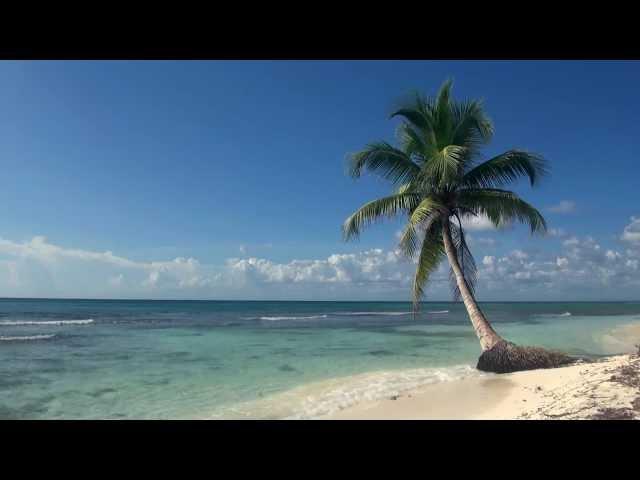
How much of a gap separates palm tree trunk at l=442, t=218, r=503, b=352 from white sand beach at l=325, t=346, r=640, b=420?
4.92ft

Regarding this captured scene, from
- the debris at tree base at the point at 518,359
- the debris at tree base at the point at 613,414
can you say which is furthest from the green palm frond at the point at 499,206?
the debris at tree base at the point at 613,414

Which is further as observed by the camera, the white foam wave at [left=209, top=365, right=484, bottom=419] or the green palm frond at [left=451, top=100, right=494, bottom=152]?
the green palm frond at [left=451, top=100, right=494, bottom=152]

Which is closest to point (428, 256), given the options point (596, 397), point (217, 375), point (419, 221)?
point (419, 221)

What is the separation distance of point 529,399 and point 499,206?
5.68 metres

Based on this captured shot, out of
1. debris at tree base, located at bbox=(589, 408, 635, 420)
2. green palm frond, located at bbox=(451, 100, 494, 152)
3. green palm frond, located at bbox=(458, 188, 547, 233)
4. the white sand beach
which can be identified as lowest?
the white sand beach

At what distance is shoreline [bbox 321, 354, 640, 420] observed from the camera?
5285 millimetres

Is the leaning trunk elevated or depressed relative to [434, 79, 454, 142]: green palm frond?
depressed

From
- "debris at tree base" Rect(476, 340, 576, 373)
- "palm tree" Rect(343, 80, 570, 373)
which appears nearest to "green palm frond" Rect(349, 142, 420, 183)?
"palm tree" Rect(343, 80, 570, 373)

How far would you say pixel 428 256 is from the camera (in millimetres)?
10930

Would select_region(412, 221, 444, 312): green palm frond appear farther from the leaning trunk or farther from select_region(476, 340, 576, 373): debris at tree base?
select_region(476, 340, 576, 373): debris at tree base

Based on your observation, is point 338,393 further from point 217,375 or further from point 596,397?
point 596,397

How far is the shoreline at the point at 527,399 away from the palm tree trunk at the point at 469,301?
1476 mm
